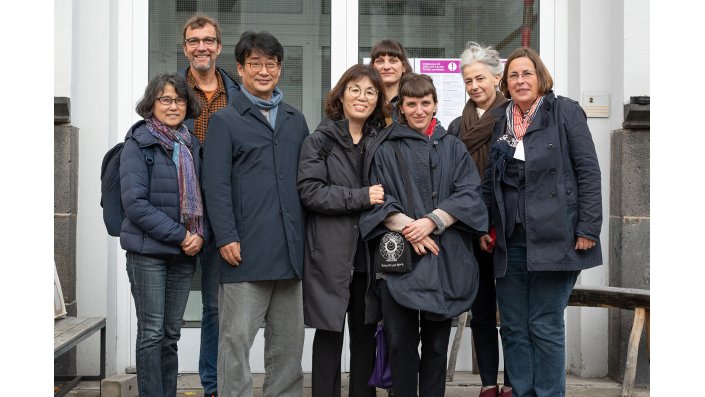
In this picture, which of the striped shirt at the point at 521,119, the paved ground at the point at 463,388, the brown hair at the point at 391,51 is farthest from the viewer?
the paved ground at the point at 463,388

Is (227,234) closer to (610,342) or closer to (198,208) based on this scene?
(198,208)

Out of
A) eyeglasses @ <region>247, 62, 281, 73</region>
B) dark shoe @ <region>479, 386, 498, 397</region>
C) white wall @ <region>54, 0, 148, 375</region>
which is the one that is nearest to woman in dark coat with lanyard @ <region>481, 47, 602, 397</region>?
dark shoe @ <region>479, 386, 498, 397</region>

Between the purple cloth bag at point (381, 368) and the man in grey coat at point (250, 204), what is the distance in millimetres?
537

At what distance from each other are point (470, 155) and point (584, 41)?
197cm

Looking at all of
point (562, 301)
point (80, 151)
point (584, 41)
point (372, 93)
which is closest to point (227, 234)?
point (372, 93)

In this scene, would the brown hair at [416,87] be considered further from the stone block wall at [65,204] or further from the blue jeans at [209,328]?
the stone block wall at [65,204]

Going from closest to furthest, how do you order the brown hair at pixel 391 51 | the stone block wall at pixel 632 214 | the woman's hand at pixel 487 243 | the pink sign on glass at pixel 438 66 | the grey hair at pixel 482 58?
the woman's hand at pixel 487 243 → the grey hair at pixel 482 58 → the brown hair at pixel 391 51 → the stone block wall at pixel 632 214 → the pink sign on glass at pixel 438 66

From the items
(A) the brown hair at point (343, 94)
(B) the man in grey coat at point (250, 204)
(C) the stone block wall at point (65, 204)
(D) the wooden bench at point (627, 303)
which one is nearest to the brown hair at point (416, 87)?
(A) the brown hair at point (343, 94)

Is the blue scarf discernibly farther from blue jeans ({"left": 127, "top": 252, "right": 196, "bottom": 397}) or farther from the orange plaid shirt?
blue jeans ({"left": 127, "top": 252, "right": 196, "bottom": 397})

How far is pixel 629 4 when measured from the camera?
5461 millimetres

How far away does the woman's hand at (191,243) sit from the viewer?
4039 mm

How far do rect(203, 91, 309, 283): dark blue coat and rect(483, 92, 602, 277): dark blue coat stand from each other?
1164 mm

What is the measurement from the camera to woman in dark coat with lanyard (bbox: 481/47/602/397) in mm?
4016

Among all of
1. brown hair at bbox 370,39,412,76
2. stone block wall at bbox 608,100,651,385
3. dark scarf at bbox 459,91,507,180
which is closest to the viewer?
dark scarf at bbox 459,91,507,180
